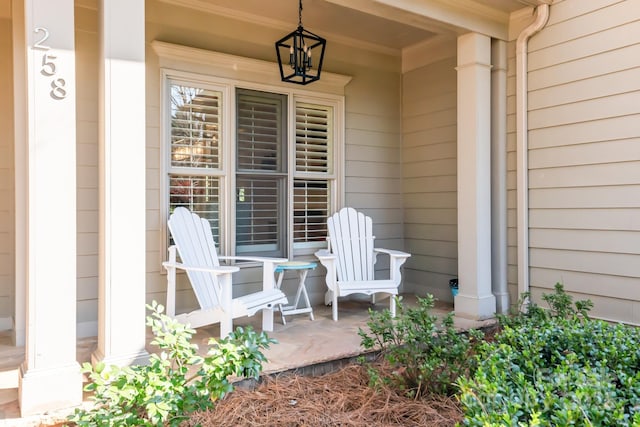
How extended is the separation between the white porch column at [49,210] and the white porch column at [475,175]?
301 cm

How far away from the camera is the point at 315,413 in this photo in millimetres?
2391

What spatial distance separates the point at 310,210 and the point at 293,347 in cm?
176

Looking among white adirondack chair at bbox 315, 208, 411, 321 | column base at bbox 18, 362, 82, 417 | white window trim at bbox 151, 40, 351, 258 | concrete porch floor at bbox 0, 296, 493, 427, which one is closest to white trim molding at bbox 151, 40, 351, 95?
white window trim at bbox 151, 40, 351, 258

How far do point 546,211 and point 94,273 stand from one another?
366 centimetres

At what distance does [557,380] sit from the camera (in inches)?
61.0

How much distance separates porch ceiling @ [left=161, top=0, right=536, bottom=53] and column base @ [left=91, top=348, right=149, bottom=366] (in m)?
2.63

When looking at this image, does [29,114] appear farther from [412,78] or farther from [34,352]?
[412,78]

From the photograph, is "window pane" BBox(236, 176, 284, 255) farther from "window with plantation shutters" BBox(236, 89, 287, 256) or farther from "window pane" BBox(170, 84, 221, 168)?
"window pane" BBox(170, 84, 221, 168)

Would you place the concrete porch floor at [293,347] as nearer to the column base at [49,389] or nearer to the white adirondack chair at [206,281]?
the column base at [49,389]

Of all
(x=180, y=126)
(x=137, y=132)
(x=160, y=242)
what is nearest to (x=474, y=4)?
(x=180, y=126)

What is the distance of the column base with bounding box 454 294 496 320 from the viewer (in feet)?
12.8

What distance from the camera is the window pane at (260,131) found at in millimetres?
4211

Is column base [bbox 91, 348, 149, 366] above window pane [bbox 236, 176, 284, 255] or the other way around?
the other way around

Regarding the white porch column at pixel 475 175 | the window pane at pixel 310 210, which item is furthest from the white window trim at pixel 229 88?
the white porch column at pixel 475 175
